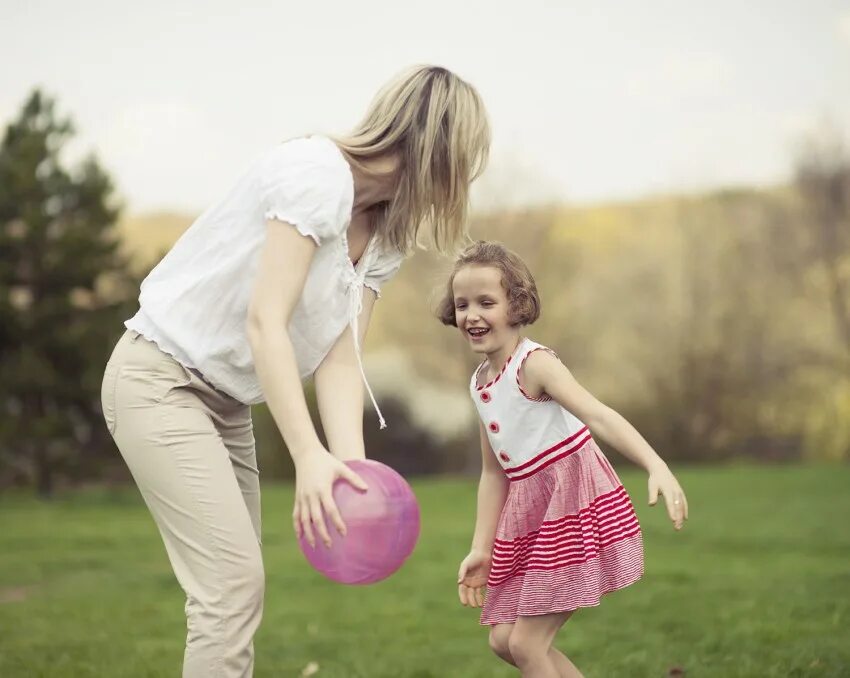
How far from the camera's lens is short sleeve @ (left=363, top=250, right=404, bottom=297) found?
327cm

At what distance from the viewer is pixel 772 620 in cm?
618

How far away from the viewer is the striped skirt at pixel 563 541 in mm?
3465

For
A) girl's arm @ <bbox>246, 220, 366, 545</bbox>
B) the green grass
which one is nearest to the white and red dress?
girl's arm @ <bbox>246, 220, 366, 545</bbox>

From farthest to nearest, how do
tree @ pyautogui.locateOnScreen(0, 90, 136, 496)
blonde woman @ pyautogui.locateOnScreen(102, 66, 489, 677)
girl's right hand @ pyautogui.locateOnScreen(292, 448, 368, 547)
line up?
1. tree @ pyautogui.locateOnScreen(0, 90, 136, 496)
2. blonde woman @ pyautogui.locateOnScreen(102, 66, 489, 677)
3. girl's right hand @ pyautogui.locateOnScreen(292, 448, 368, 547)

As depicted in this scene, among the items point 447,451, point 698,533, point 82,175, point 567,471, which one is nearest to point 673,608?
point 567,471

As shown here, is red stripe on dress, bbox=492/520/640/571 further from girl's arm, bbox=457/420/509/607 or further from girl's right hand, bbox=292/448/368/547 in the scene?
girl's right hand, bbox=292/448/368/547

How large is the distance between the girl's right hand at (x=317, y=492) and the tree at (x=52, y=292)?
46.8 ft

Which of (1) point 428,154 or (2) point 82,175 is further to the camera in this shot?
Result: (2) point 82,175

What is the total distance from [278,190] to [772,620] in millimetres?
4555

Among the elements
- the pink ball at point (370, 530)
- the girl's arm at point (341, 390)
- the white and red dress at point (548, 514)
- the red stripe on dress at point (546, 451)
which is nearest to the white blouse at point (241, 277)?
the girl's arm at point (341, 390)

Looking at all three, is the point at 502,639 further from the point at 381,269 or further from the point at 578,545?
the point at 381,269

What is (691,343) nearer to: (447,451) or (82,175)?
(447,451)

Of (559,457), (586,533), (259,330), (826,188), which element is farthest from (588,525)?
(826,188)

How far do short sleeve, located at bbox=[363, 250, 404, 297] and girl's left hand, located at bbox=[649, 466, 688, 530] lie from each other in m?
0.94
